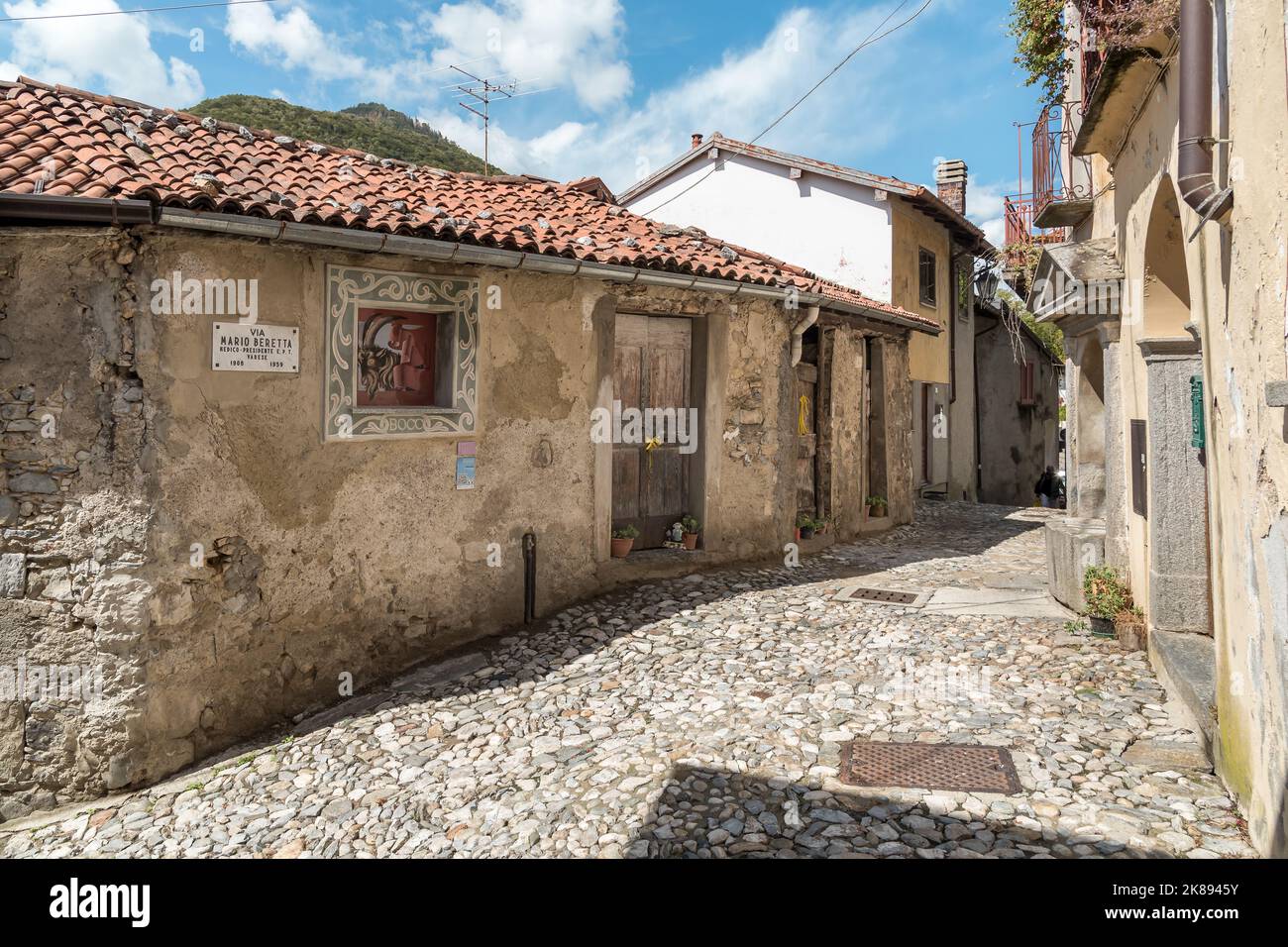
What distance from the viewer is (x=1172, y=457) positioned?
5113 millimetres

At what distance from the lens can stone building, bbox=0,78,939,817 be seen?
4.88 metres

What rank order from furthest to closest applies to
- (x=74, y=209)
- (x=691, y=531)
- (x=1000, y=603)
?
→ (x=691, y=531) → (x=1000, y=603) → (x=74, y=209)

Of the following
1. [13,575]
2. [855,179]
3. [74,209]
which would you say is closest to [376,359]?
[74,209]

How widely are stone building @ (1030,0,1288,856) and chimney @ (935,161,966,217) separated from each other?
1191 cm

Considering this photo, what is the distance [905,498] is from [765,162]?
6.97m

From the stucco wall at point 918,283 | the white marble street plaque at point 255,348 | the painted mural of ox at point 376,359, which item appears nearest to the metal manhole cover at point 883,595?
the painted mural of ox at point 376,359

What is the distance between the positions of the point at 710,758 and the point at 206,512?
3.30m

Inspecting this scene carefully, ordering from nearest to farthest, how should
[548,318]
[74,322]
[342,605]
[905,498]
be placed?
[74,322] → [342,605] → [548,318] → [905,498]

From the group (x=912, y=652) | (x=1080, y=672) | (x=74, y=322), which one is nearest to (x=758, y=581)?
(x=912, y=652)

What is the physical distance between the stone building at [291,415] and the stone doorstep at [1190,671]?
13.2ft

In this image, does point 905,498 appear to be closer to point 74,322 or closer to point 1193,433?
point 1193,433

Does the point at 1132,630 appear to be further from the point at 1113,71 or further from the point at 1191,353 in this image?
the point at 1113,71

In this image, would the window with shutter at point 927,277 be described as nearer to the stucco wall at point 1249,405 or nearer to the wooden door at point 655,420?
the wooden door at point 655,420
